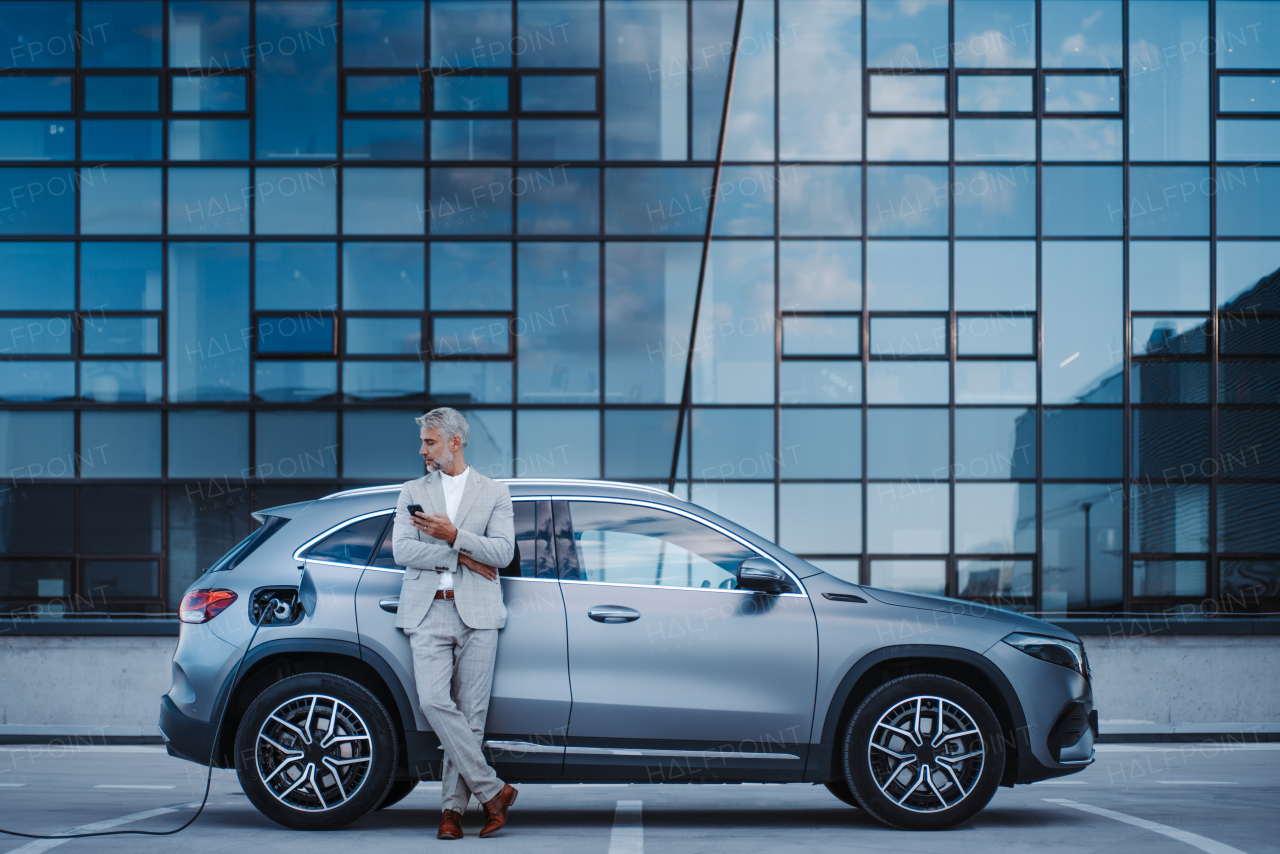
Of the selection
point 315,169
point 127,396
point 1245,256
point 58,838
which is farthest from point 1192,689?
point 127,396

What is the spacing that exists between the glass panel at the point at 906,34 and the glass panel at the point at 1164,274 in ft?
13.2

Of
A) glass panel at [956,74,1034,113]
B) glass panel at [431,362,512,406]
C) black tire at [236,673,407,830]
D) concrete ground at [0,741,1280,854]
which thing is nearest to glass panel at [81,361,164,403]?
glass panel at [431,362,512,406]

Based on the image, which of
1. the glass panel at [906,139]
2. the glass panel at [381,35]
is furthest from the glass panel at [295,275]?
the glass panel at [906,139]

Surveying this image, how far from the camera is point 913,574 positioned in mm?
16141

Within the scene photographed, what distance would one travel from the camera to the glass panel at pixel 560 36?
16.4m

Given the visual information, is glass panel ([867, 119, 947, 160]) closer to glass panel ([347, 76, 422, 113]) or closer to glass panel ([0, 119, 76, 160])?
glass panel ([347, 76, 422, 113])

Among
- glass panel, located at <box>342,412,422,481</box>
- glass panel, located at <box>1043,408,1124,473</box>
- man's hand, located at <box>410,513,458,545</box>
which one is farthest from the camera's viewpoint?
glass panel, located at <box>1043,408,1124,473</box>

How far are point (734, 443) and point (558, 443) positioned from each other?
247cm

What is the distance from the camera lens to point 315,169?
16.2 m

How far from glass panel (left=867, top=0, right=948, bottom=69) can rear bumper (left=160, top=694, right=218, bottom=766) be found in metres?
13.8

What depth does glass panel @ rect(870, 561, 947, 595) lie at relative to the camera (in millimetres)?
16141

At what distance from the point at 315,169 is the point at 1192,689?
1306 centimetres

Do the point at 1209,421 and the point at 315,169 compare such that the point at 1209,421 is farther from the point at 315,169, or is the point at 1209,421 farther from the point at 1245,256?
the point at 315,169

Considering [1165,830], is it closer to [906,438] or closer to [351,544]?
[351,544]
